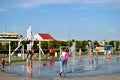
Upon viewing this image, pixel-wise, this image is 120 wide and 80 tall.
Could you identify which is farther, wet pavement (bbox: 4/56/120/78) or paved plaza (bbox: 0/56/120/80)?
wet pavement (bbox: 4/56/120/78)

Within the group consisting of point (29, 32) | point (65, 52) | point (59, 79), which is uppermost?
point (29, 32)

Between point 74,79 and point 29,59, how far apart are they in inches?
214

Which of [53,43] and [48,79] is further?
[53,43]

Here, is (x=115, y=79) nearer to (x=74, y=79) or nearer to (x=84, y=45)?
(x=74, y=79)

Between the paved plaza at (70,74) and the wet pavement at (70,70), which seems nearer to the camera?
the paved plaza at (70,74)

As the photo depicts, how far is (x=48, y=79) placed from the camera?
1745 centimetres

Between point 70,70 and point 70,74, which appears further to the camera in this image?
point 70,70

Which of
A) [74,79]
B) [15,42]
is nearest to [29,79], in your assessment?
[74,79]

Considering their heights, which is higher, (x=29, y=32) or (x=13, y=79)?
(x=29, y=32)

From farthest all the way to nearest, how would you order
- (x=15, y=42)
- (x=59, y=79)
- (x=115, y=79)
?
(x=15, y=42) < (x=59, y=79) < (x=115, y=79)

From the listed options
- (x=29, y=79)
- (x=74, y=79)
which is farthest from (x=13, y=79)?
(x=74, y=79)

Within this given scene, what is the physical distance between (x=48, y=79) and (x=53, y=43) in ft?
337

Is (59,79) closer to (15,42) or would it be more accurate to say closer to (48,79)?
(48,79)

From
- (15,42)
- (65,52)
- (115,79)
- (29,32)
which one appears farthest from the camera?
(15,42)
